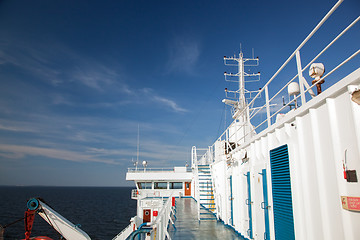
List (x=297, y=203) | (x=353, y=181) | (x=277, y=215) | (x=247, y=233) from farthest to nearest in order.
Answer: (x=247, y=233)
(x=277, y=215)
(x=297, y=203)
(x=353, y=181)

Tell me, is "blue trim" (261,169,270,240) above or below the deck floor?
above

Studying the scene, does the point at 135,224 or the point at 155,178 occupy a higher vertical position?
the point at 155,178

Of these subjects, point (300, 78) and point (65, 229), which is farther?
point (65, 229)

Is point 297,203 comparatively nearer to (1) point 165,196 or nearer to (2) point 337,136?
(2) point 337,136

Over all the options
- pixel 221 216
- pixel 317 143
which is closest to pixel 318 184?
pixel 317 143

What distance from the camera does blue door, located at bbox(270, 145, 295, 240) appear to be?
4.98 m

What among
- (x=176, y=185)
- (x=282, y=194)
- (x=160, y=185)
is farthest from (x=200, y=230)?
(x=176, y=185)

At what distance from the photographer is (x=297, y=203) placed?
15.3 feet

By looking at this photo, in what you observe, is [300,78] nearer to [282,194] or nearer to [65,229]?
[282,194]

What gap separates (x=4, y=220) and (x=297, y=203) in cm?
5607

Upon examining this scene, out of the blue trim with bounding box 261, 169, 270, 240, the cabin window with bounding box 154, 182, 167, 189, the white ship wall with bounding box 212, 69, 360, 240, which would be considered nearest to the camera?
the white ship wall with bounding box 212, 69, 360, 240

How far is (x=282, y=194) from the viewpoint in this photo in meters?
5.28

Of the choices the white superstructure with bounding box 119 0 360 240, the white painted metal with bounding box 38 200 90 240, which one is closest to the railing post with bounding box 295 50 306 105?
the white superstructure with bounding box 119 0 360 240

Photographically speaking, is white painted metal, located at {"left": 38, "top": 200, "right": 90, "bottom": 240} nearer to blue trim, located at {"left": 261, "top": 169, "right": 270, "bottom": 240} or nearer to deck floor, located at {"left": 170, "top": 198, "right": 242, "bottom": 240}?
deck floor, located at {"left": 170, "top": 198, "right": 242, "bottom": 240}
